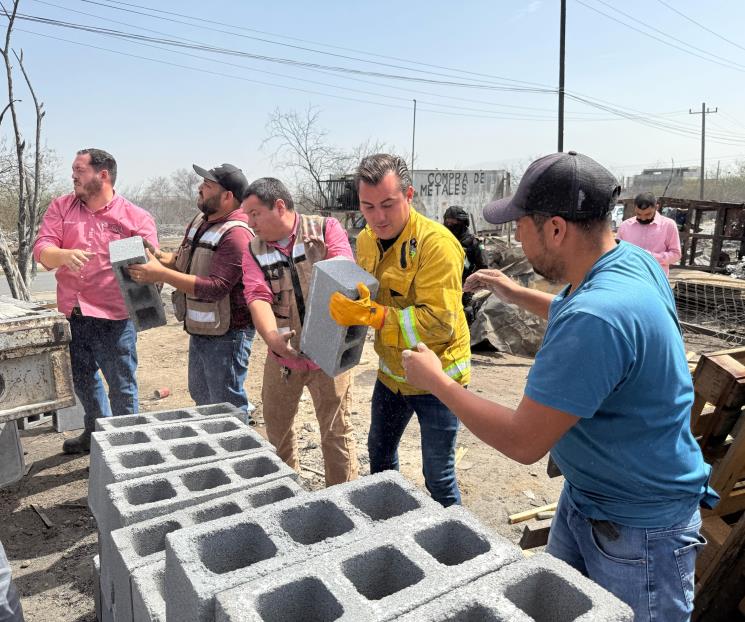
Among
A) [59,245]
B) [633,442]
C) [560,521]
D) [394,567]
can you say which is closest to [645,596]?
[560,521]

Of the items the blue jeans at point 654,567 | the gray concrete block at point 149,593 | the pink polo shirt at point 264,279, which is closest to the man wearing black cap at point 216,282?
the pink polo shirt at point 264,279

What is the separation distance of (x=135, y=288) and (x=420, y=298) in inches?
84.2

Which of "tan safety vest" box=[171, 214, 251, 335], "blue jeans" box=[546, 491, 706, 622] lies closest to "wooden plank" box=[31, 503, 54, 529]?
"tan safety vest" box=[171, 214, 251, 335]

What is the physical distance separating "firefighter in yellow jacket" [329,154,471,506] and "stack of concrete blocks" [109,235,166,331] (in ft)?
5.29

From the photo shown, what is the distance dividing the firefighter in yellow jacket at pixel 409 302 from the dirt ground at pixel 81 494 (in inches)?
38.2

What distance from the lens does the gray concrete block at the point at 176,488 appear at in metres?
2.03

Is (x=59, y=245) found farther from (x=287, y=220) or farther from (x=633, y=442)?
(x=633, y=442)

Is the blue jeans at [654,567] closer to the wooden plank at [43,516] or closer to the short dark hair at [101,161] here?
the wooden plank at [43,516]

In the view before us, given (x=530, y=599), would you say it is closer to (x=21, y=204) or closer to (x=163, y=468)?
(x=163, y=468)

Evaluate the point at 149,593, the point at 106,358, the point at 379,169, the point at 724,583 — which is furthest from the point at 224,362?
the point at 724,583

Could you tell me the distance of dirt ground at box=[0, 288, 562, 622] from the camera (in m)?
3.09

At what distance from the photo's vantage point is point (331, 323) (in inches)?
112

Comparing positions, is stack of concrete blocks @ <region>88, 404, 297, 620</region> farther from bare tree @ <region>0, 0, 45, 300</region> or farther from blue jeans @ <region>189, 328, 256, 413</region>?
bare tree @ <region>0, 0, 45, 300</region>

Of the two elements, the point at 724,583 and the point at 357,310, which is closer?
the point at 724,583
